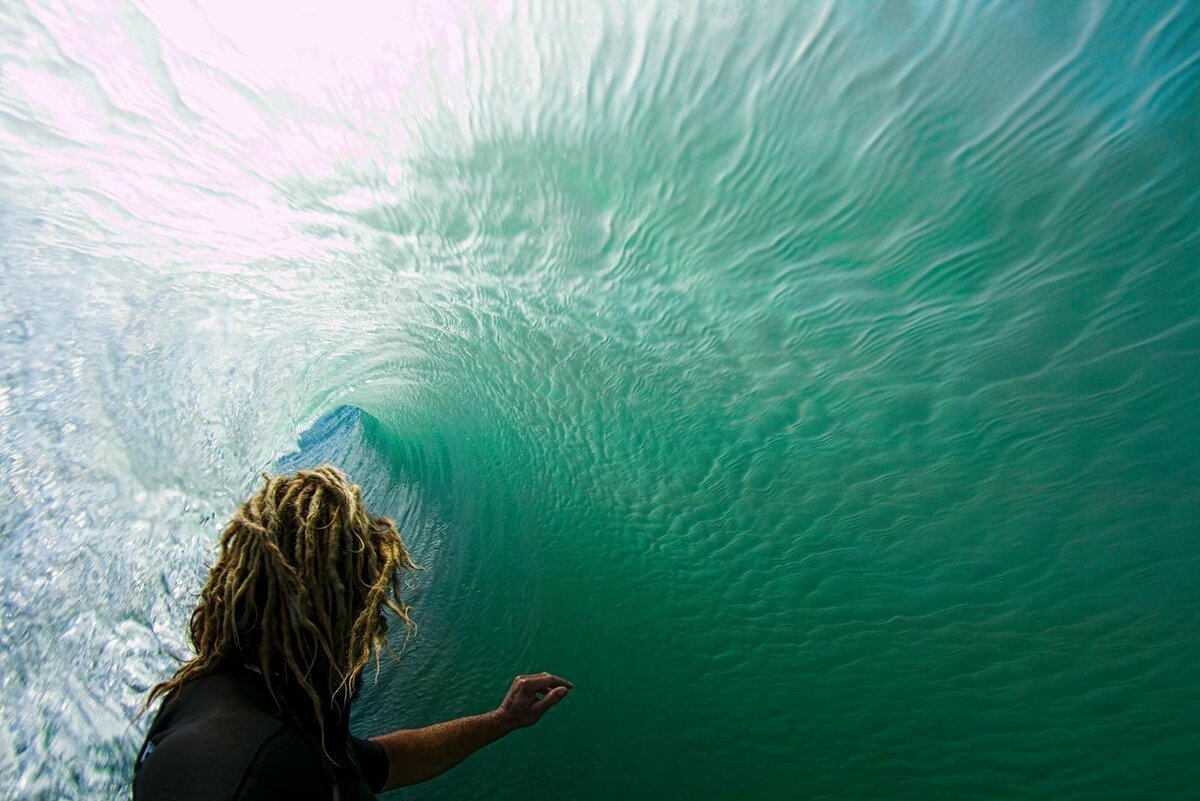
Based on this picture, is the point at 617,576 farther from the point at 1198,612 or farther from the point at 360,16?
the point at 360,16

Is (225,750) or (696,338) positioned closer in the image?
(225,750)

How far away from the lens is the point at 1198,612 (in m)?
2.14

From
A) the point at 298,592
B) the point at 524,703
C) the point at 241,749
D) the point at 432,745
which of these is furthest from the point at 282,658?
the point at 524,703

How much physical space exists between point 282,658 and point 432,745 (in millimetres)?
502

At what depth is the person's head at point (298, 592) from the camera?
985mm

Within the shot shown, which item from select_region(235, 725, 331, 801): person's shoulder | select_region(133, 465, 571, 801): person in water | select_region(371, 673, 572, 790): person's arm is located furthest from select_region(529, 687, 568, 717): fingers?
select_region(235, 725, 331, 801): person's shoulder

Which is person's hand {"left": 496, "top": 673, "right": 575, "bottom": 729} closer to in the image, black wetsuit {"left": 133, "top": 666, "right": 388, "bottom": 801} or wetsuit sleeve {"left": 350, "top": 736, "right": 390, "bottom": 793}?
wetsuit sleeve {"left": 350, "top": 736, "right": 390, "bottom": 793}

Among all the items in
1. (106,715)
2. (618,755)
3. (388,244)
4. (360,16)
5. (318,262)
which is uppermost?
(360,16)

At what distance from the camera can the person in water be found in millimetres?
778

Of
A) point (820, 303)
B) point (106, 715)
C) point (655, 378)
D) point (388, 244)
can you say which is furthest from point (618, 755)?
point (388, 244)

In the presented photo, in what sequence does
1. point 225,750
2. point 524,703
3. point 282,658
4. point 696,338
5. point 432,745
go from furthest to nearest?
point 696,338 → point 524,703 → point 432,745 → point 282,658 → point 225,750

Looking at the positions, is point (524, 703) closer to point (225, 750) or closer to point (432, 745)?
point (432, 745)

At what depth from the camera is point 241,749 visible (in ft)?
2.59

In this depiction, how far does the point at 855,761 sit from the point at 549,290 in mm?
2267
